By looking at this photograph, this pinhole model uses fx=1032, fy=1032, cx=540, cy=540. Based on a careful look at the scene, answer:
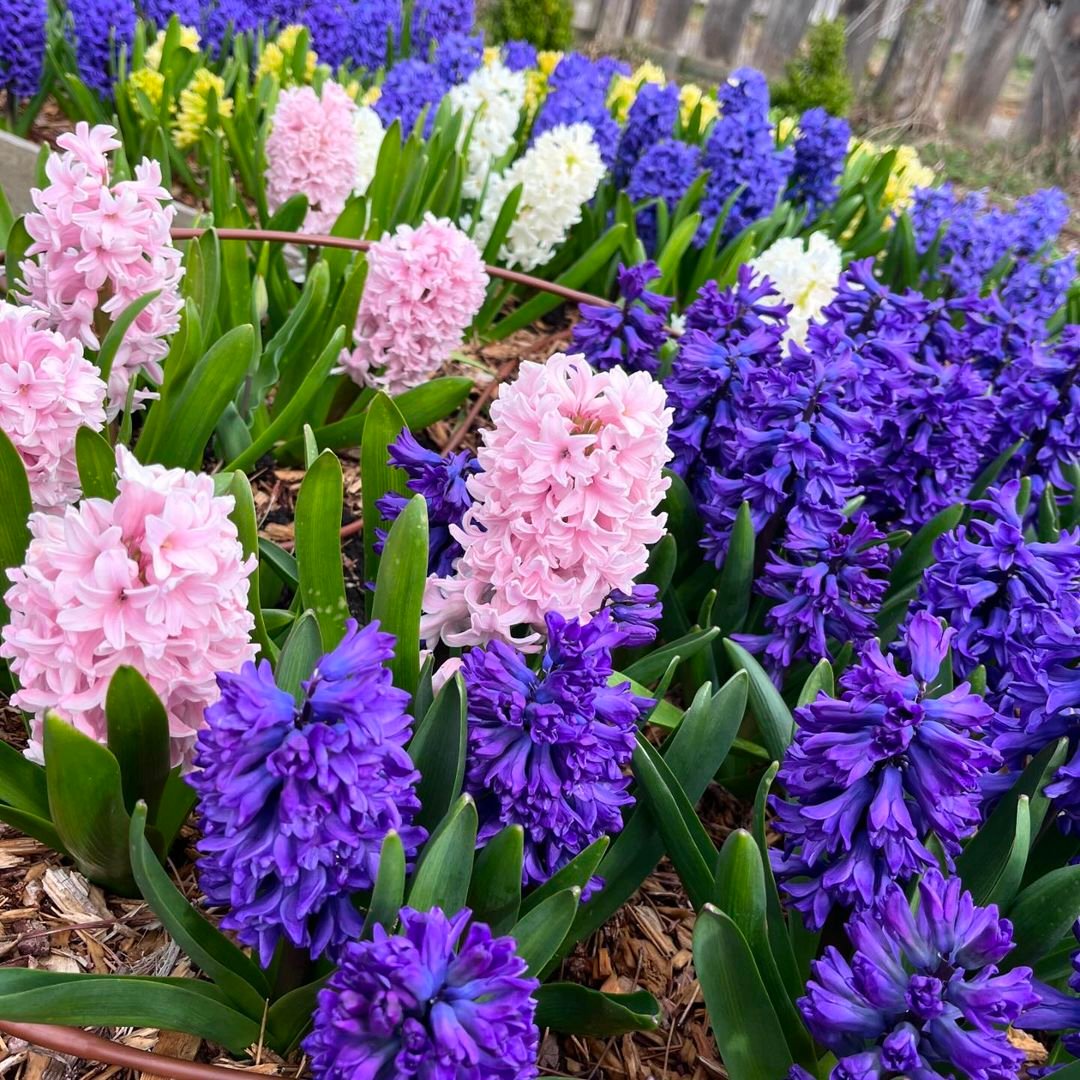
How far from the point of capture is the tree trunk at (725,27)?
11.1 meters

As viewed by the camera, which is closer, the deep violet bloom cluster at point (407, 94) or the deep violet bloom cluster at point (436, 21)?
the deep violet bloom cluster at point (407, 94)

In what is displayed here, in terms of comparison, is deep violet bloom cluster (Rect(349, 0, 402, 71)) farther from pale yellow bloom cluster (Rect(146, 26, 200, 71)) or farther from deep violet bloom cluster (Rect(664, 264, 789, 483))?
deep violet bloom cluster (Rect(664, 264, 789, 483))

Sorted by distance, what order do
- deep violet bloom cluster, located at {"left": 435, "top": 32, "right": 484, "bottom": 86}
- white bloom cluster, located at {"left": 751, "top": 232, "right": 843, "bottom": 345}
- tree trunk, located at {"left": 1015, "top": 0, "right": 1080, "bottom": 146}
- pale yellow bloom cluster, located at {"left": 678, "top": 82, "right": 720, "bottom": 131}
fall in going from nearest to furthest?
white bloom cluster, located at {"left": 751, "top": 232, "right": 843, "bottom": 345}, deep violet bloom cluster, located at {"left": 435, "top": 32, "right": 484, "bottom": 86}, pale yellow bloom cluster, located at {"left": 678, "top": 82, "right": 720, "bottom": 131}, tree trunk, located at {"left": 1015, "top": 0, "right": 1080, "bottom": 146}

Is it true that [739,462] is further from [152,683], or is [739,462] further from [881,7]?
[881,7]

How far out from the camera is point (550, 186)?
3.55 m

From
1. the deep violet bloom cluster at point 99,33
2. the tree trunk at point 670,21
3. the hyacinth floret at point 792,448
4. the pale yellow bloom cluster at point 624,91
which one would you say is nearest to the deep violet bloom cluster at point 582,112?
the pale yellow bloom cluster at point 624,91

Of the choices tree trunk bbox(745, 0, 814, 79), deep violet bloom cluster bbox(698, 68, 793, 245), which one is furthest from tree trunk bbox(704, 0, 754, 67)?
deep violet bloom cluster bbox(698, 68, 793, 245)

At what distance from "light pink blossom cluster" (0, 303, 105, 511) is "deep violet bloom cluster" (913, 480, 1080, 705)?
145 cm

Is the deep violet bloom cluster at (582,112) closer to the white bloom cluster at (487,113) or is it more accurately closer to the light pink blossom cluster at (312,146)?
the white bloom cluster at (487,113)

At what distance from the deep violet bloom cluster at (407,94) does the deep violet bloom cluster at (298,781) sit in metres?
3.66

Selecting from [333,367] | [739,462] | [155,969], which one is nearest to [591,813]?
[155,969]

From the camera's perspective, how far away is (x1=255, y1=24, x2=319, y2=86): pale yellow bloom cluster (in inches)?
174

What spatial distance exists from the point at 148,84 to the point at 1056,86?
34.5ft

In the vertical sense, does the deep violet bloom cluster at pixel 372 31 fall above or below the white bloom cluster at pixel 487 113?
above
